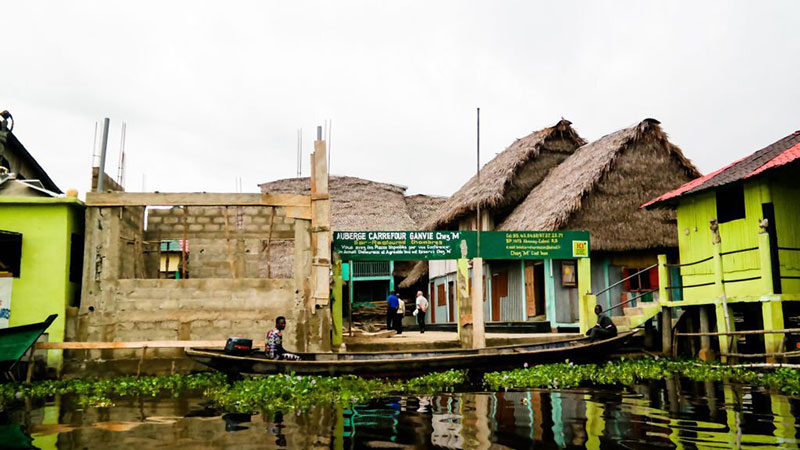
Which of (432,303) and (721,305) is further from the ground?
(432,303)

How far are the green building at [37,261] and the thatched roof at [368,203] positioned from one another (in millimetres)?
17998

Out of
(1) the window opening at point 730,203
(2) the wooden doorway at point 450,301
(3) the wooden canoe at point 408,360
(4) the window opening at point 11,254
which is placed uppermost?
(1) the window opening at point 730,203

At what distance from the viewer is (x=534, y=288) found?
65.7ft

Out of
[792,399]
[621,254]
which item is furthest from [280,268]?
[792,399]

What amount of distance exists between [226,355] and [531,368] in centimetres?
601

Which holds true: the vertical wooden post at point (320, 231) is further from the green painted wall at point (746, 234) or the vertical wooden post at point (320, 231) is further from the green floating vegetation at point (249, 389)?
the green painted wall at point (746, 234)

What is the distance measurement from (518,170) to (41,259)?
1528 cm

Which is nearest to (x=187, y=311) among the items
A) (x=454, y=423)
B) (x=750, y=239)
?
(x=454, y=423)

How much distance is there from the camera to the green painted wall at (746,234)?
13555 millimetres

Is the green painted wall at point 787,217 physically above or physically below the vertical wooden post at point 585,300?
above

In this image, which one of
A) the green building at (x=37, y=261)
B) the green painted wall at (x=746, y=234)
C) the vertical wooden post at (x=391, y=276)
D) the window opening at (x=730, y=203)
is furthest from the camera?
the vertical wooden post at (x=391, y=276)

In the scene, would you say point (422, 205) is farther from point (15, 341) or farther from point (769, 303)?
point (15, 341)

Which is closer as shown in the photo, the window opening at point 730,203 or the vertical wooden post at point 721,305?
the vertical wooden post at point 721,305

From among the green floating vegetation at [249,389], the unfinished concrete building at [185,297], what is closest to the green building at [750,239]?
the green floating vegetation at [249,389]
